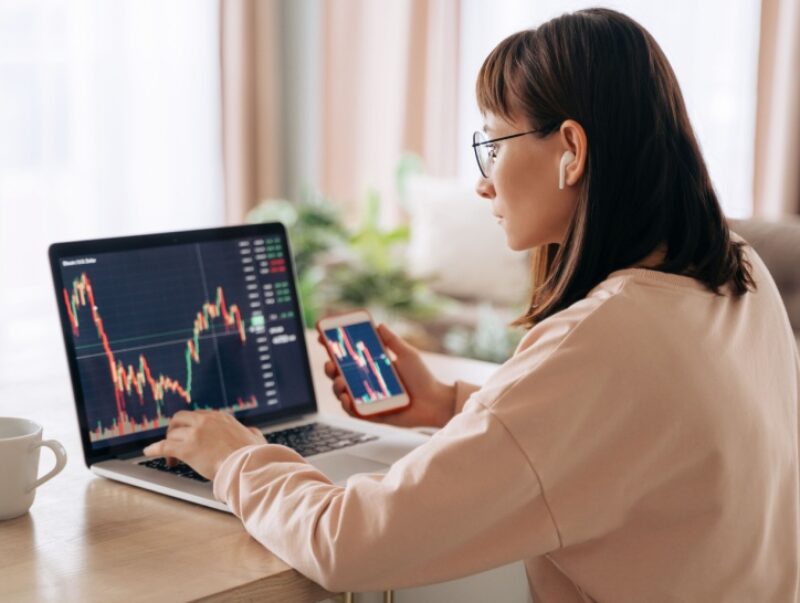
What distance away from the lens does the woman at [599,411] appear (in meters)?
0.91

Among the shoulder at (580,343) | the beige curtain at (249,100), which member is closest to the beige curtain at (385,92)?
the beige curtain at (249,100)

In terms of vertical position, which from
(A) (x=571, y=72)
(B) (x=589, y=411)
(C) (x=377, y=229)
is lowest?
(C) (x=377, y=229)

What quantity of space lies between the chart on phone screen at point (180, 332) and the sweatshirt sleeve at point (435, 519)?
0.41 metres

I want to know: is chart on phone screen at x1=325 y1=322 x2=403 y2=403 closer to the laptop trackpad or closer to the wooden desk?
the laptop trackpad

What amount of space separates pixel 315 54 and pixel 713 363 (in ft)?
14.4

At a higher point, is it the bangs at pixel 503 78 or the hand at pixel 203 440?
the bangs at pixel 503 78

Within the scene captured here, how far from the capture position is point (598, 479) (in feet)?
3.02

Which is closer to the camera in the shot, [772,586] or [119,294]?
[772,586]

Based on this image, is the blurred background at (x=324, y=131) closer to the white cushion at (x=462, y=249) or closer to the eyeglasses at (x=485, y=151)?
the white cushion at (x=462, y=249)

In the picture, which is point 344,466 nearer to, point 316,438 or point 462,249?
point 316,438

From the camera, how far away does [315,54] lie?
5.09 metres

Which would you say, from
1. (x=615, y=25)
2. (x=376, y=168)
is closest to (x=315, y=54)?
(x=376, y=168)

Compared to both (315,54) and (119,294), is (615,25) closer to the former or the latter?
(119,294)

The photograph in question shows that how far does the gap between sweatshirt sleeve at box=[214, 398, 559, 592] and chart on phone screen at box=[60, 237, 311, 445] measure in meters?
0.41
